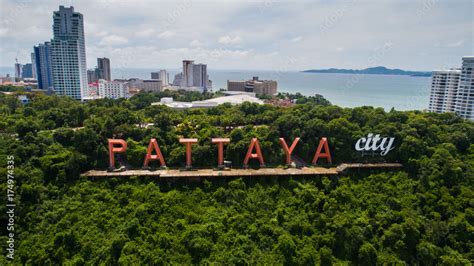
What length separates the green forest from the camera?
17.4 m

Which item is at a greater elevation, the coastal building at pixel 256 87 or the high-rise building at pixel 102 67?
the high-rise building at pixel 102 67

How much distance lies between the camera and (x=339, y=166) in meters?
24.6

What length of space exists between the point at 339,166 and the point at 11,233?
23607 mm

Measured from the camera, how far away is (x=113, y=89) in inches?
3086

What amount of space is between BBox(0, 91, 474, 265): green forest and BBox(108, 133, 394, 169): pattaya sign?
0.75 meters

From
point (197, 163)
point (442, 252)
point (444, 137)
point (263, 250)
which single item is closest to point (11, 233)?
point (197, 163)

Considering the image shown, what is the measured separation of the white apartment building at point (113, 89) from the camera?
7806 centimetres

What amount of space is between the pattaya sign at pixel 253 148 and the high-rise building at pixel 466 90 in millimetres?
42205

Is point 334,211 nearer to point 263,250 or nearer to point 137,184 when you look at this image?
point 263,250

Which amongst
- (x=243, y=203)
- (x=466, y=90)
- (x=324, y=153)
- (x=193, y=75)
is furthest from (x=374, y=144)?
(x=193, y=75)

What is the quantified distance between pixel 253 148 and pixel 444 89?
55668mm

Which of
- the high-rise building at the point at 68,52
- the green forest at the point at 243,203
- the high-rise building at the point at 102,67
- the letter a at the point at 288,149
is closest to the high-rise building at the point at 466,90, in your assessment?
the green forest at the point at 243,203

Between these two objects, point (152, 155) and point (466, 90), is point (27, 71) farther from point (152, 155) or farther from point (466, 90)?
point (466, 90)

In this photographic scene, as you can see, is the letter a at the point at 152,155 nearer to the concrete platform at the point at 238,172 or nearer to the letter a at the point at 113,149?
the concrete platform at the point at 238,172
